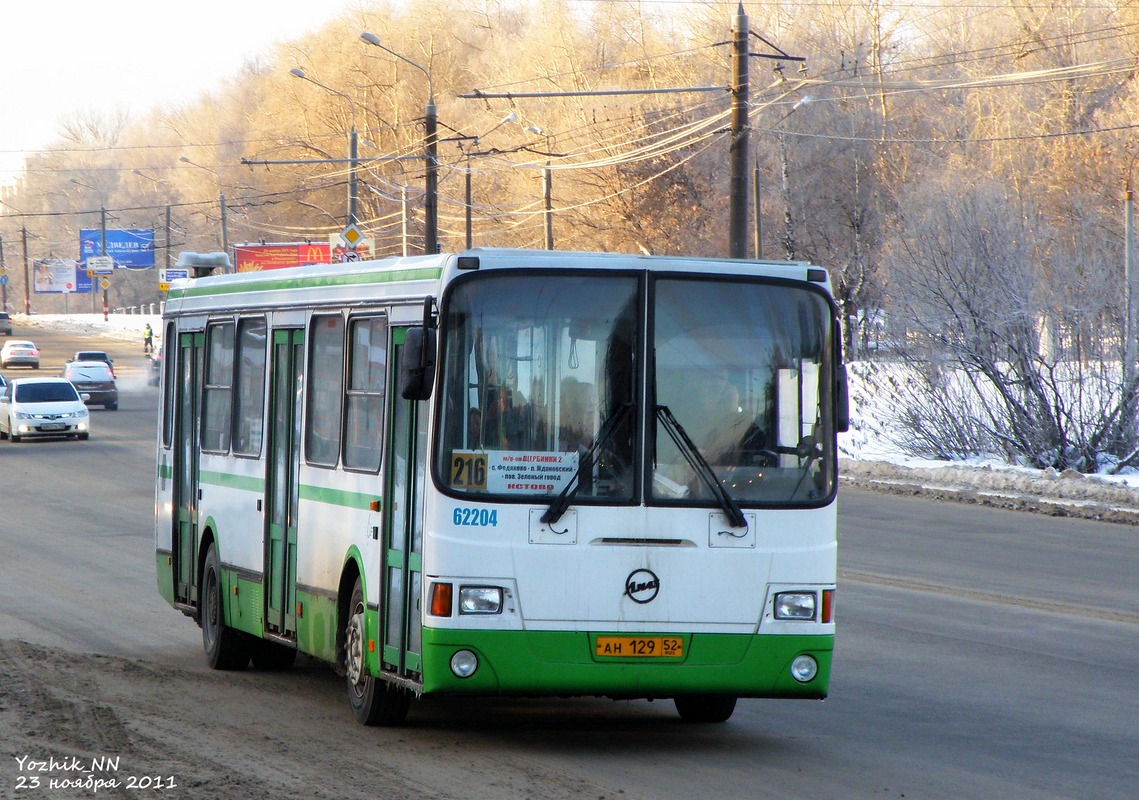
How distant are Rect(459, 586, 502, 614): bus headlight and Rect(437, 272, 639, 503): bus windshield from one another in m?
0.45

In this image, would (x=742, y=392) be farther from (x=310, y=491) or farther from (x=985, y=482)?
(x=985, y=482)

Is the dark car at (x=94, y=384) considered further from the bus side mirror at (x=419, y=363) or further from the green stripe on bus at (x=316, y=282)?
the bus side mirror at (x=419, y=363)

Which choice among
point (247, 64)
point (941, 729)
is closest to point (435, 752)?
point (941, 729)

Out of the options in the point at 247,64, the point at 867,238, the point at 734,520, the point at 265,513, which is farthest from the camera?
the point at 247,64

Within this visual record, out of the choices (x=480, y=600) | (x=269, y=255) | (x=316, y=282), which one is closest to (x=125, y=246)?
(x=269, y=255)

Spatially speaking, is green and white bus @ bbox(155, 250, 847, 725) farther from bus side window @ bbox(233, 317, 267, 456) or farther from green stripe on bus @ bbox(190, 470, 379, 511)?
bus side window @ bbox(233, 317, 267, 456)

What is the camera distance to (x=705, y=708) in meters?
8.86

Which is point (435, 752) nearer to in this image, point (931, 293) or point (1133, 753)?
point (1133, 753)

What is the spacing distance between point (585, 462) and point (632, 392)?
418 millimetres

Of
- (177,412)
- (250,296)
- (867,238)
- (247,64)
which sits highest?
(247,64)

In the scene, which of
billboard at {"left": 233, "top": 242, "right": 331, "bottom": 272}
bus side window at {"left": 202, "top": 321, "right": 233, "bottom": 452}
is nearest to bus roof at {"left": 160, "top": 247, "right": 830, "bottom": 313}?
bus side window at {"left": 202, "top": 321, "right": 233, "bottom": 452}

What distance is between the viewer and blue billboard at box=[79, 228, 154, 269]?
361 ft

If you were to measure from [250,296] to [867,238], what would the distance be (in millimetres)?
47860

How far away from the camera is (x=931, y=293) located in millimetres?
27406
